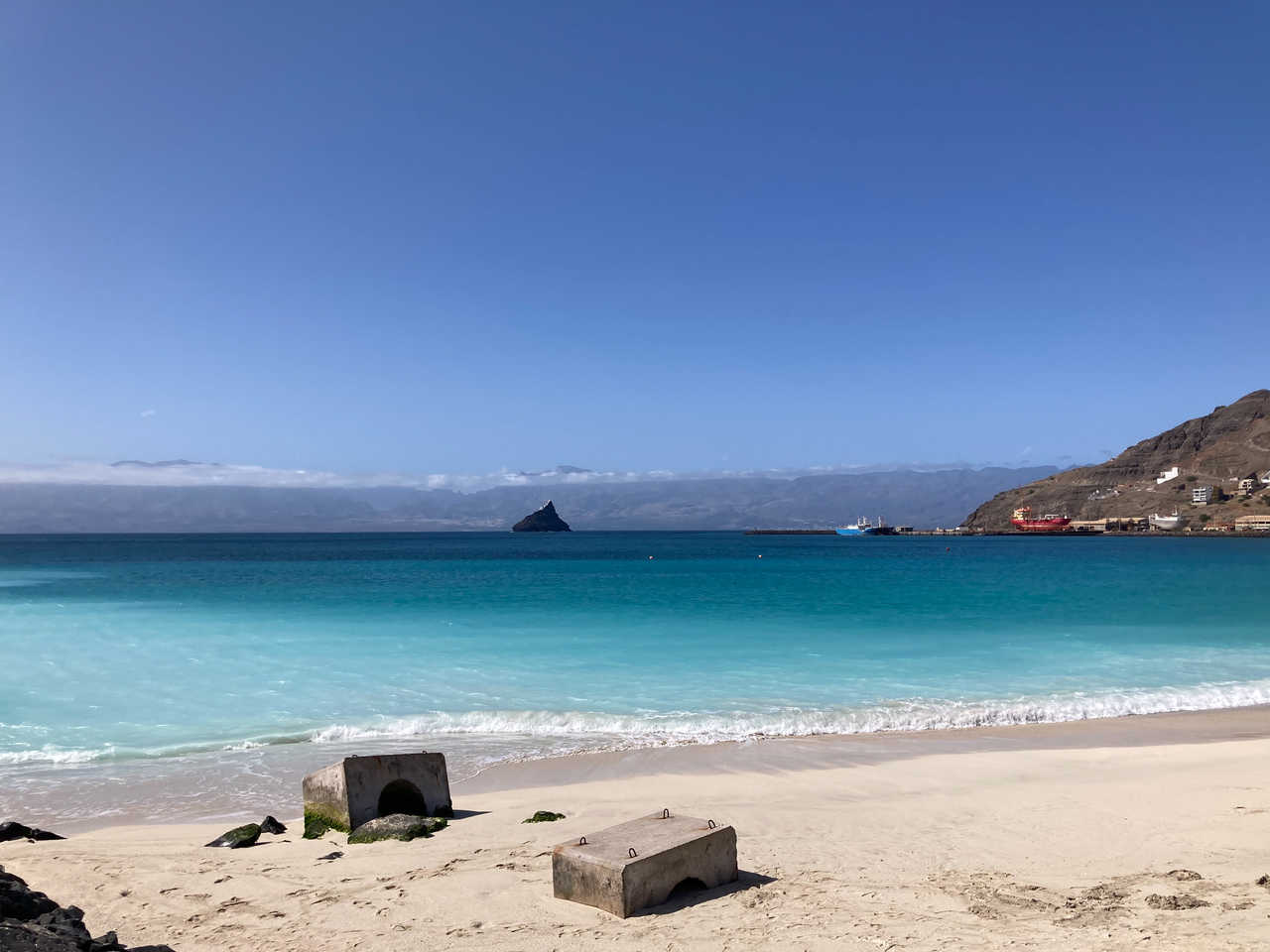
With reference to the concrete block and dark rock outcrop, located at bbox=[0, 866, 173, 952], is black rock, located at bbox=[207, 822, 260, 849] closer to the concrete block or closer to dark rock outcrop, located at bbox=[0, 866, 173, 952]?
dark rock outcrop, located at bbox=[0, 866, 173, 952]

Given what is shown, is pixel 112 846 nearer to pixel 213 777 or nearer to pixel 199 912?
pixel 199 912

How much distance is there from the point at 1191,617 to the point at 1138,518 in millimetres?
148248

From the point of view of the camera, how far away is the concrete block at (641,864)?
18.6 feet

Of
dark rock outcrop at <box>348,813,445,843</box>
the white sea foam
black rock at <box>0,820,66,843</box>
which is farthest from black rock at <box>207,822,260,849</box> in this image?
the white sea foam

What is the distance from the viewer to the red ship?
16939 cm

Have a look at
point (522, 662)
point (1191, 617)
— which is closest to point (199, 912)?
point (522, 662)

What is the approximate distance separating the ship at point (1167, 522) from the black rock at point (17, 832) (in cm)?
16965

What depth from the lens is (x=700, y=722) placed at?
44.7 feet

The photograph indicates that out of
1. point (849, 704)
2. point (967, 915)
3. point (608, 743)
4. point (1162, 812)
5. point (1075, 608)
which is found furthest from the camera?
point (1075, 608)

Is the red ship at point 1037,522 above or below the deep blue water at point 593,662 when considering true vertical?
below

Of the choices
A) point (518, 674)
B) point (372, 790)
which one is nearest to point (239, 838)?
point (372, 790)

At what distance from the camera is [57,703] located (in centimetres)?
1567

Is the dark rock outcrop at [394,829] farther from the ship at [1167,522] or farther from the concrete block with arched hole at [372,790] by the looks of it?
the ship at [1167,522]

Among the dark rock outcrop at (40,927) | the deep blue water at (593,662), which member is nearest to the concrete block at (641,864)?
the dark rock outcrop at (40,927)
